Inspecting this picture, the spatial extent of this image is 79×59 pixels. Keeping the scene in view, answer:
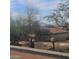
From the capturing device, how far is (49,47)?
178cm

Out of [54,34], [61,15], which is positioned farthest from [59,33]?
[61,15]

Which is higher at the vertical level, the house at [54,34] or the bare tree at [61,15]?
the bare tree at [61,15]

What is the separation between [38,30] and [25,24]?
6.7 inches

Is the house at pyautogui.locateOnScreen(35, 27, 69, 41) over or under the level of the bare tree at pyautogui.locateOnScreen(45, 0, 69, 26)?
under

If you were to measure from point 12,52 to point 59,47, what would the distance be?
555 millimetres

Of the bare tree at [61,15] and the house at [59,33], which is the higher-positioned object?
the bare tree at [61,15]
